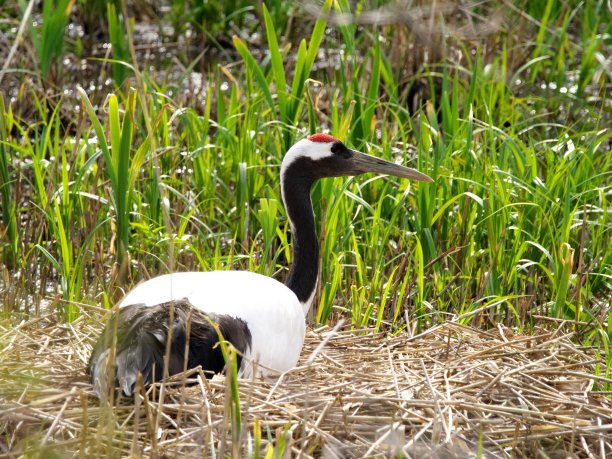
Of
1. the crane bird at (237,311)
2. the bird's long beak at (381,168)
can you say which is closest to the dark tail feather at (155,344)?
the crane bird at (237,311)

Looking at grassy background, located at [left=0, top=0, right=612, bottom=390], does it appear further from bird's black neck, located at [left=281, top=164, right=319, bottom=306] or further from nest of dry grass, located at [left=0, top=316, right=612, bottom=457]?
nest of dry grass, located at [left=0, top=316, right=612, bottom=457]

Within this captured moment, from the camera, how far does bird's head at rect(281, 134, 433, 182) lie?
491 cm

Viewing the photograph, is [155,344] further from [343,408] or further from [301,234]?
[301,234]

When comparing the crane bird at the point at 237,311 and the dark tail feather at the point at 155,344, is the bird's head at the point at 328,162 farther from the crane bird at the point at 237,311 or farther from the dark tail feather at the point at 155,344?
the dark tail feather at the point at 155,344

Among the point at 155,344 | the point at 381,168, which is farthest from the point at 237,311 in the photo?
the point at 381,168

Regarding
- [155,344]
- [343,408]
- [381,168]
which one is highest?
[381,168]

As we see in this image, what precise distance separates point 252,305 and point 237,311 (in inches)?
2.9

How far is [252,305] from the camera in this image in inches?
165

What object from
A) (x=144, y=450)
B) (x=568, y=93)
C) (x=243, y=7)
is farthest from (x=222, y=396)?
(x=243, y=7)

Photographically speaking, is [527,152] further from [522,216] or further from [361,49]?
[361,49]

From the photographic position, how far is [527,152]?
566 cm

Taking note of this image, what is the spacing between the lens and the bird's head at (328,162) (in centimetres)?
491

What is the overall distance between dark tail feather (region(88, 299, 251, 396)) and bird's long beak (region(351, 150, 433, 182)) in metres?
1.25

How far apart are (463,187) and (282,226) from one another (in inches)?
43.3
